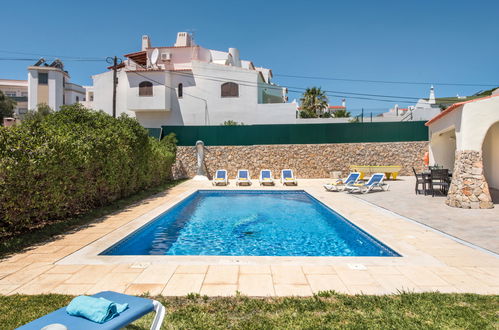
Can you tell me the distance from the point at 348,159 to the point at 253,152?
574 centimetres

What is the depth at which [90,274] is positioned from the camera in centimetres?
385

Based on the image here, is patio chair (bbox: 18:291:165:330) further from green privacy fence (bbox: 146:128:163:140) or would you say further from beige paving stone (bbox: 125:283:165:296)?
green privacy fence (bbox: 146:128:163:140)

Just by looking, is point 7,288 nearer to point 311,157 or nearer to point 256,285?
point 256,285

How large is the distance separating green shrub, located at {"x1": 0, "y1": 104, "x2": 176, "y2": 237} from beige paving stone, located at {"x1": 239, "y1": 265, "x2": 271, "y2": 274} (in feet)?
13.5

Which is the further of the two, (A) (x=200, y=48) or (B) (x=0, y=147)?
(A) (x=200, y=48)

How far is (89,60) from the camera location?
27562 millimetres

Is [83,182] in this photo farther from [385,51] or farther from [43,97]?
[43,97]

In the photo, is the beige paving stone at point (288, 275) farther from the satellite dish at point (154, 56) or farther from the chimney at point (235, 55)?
the chimney at point (235, 55)

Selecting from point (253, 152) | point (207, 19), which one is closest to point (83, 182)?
point (253, 152)

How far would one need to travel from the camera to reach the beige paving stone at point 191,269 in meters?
3.91

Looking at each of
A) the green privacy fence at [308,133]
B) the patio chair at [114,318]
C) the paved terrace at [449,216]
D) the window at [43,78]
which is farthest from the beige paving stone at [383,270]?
the window at [43,78]

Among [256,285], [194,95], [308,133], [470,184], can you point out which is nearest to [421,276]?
[256,285]

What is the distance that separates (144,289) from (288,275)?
1.74 metres

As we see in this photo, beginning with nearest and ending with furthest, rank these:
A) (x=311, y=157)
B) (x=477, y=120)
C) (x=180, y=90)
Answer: (x=477, y=120) < (x=311, y=157) < (x=180, y=90)
